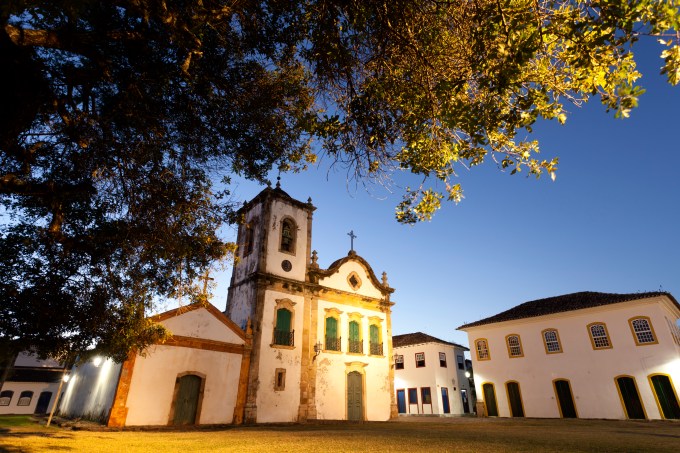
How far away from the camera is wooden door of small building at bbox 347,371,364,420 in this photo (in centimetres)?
1927

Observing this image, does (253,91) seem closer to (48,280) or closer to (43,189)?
(43,189)

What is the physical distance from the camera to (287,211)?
70.2 ft

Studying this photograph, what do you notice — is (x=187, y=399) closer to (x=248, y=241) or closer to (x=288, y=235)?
(x=248, y=241)

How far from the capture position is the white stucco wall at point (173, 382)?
1360 centimetres

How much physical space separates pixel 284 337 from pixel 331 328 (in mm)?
3065

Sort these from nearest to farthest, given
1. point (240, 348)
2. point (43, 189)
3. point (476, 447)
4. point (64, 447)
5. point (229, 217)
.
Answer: point (43, 189) → point (476, 447) → point (64, 447) → point (229, 217) → point (240, 348)

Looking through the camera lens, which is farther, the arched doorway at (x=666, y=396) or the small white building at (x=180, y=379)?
the arched doorway at (x=666, y=396)

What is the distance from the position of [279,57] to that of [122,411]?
13.5 metres

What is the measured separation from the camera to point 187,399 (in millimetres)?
14711

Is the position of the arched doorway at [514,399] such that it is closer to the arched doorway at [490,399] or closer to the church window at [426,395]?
the arched doorway at [490,399]

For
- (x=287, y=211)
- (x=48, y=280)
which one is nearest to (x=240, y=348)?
(x=287, y=211)

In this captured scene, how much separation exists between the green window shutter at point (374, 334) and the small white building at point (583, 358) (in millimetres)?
8633

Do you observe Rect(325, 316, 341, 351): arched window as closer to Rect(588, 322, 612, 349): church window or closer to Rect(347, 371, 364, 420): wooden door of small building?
Rect(347, 371, 364, 420): wooden door of small building

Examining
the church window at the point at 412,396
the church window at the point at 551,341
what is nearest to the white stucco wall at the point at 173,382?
the church window at the point at 551,341
